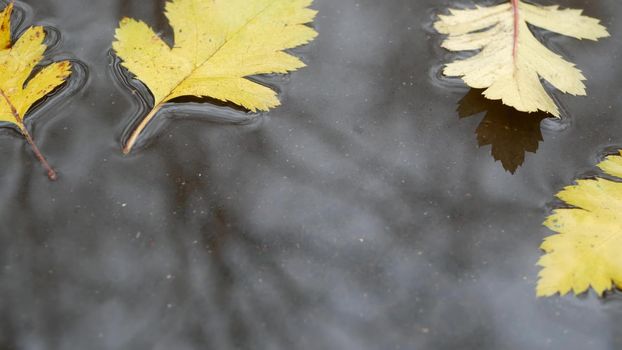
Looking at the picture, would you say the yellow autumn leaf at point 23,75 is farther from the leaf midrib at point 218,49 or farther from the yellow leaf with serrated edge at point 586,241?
the yellow leaf with serrated edge at point 586,241

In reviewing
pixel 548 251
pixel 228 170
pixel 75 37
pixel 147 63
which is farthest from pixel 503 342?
pixel 75 37

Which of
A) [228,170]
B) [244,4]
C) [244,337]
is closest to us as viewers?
[244,337]

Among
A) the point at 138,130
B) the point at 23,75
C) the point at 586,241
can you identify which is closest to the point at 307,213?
the point at 138,130

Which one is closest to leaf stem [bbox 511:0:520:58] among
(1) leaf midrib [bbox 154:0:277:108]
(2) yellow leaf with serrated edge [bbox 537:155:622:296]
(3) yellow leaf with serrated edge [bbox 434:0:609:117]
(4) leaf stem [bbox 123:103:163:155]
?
(3) yellow leaf with serrated edge [bbox 434:0:609:117]

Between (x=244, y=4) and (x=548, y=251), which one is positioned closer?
(x=548, y=251)

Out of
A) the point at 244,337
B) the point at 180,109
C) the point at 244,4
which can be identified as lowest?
the point at 244,337

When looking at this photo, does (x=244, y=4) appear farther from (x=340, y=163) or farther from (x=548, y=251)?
(x=548, y=251)
